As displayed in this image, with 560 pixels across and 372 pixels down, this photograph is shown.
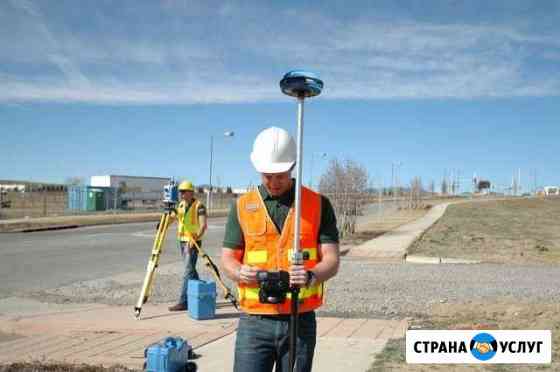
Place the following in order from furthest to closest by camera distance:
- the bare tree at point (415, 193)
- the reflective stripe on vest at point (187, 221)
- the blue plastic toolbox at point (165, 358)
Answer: the bare tree at point (415, 193), the reflective stripe on vest at point (187, 221), the blue plastic toolbox at point (165, 358)

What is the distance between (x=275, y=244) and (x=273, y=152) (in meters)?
0.47

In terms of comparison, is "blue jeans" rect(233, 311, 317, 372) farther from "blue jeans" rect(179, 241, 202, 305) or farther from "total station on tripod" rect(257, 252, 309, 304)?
"blue jeans" rect(179, 241, 202, 305)

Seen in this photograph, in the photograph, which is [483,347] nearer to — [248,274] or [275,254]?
[275,254]

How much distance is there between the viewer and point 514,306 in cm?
739

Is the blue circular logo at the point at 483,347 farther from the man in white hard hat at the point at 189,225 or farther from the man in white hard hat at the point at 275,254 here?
the man in white hard hat at the point at 189,225

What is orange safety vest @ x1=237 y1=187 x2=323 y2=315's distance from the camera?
9.83 ft

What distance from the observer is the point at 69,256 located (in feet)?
49.7

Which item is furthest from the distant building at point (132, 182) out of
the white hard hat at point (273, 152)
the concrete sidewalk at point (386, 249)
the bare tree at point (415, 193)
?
the white hard hat at point (273, 152)

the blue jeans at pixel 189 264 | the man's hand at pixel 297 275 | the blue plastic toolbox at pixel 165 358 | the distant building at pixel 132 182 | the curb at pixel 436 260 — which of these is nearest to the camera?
the man's hand at pixel 297 275

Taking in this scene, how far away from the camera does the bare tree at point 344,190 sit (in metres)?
21.5

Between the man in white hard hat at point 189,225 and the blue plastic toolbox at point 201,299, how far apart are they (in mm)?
654

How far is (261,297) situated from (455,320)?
4909mm

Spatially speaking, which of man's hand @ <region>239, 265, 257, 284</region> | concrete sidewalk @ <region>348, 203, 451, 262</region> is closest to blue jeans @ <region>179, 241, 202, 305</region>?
man's hand @ <region>239, 265, 257, 284</region>

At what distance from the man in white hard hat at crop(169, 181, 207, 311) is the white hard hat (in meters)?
5.23
